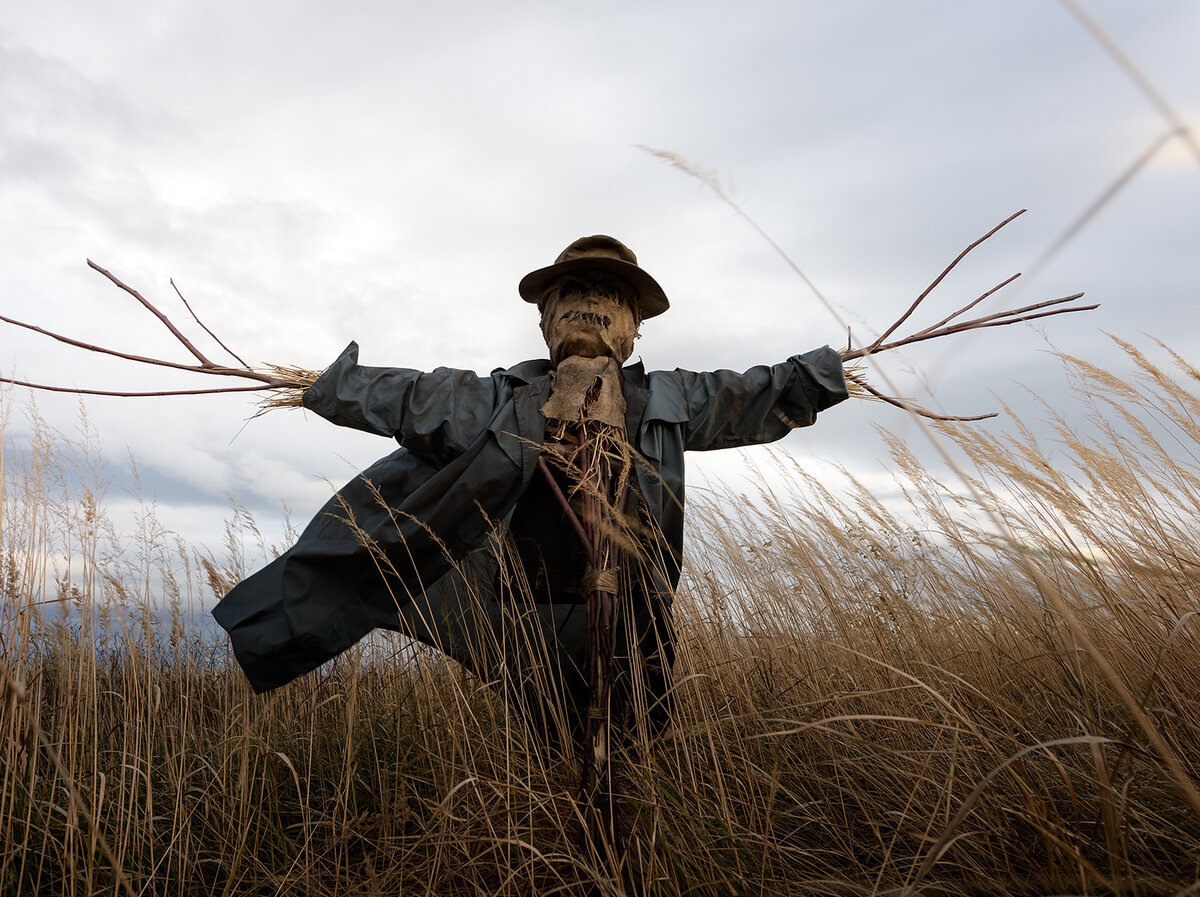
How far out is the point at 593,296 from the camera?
8.38ft

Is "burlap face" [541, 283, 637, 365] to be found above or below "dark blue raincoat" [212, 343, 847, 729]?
above

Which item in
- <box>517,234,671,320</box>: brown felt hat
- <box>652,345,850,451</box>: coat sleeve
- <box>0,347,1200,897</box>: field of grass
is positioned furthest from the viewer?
<box>517,234,671,320</box>: brown felt hat

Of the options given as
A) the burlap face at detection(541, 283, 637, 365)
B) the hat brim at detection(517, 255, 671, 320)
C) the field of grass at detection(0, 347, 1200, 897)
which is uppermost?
the hat brim at detection(517, 255, 671, 320)

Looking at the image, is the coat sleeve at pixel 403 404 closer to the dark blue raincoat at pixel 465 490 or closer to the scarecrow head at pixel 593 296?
the dark blue raincoat at pixel 465 490

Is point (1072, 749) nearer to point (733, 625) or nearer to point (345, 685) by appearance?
point (733, 625)

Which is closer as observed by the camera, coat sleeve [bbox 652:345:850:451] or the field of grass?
the field of grass

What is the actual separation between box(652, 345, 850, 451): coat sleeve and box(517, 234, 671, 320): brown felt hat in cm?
39

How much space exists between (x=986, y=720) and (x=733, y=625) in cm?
91

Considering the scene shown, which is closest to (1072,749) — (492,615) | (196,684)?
(492,615)

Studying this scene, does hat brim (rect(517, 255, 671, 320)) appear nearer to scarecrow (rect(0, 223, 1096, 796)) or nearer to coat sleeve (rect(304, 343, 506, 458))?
scarecrow (rect(0, 223, 1096, 796))

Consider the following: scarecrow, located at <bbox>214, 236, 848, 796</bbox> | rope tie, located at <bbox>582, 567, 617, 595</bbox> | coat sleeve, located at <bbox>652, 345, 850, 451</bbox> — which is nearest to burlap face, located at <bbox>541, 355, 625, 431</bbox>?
scarecrow, located at <bbox>214, 236, 848, 796</bbox>

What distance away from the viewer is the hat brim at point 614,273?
252 centimetres

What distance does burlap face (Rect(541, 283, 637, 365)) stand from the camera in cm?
249

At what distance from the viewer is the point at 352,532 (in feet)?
8.16
